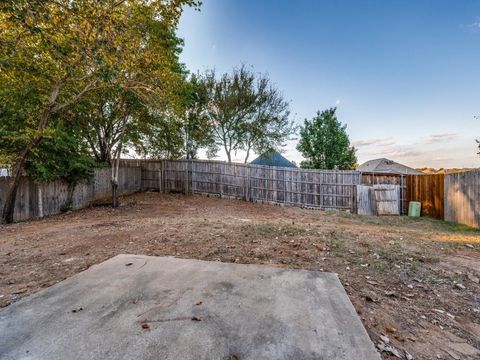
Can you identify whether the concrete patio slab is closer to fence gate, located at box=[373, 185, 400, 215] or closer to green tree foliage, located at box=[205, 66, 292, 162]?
fence gate, located at box=[373, 185, 400, 215]

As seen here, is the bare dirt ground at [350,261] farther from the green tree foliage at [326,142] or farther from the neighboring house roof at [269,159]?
the green tree foliage at [326,142]

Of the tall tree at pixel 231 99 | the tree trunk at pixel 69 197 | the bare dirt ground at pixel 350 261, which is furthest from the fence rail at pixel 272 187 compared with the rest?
the tall tree at pixel 231 99

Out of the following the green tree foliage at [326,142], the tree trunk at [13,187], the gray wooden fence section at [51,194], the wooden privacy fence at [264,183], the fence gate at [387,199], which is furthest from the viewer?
the green tree foliage at [326,142]

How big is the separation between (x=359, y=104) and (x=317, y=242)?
7.86 m

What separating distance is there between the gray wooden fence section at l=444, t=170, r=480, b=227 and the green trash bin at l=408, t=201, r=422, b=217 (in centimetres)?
112

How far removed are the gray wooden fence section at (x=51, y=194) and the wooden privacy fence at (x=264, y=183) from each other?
3.30 metres

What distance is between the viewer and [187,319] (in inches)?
63.9

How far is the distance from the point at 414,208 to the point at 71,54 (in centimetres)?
1148

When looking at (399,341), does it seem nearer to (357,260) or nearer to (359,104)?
(357,260)

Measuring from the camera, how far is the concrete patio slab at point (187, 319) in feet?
4.42

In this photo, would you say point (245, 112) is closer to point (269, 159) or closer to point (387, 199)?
point (269, 159)

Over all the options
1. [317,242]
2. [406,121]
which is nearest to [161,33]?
[317,242]

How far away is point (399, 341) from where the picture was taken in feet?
5.23

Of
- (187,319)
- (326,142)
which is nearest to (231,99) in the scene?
(326,142)
